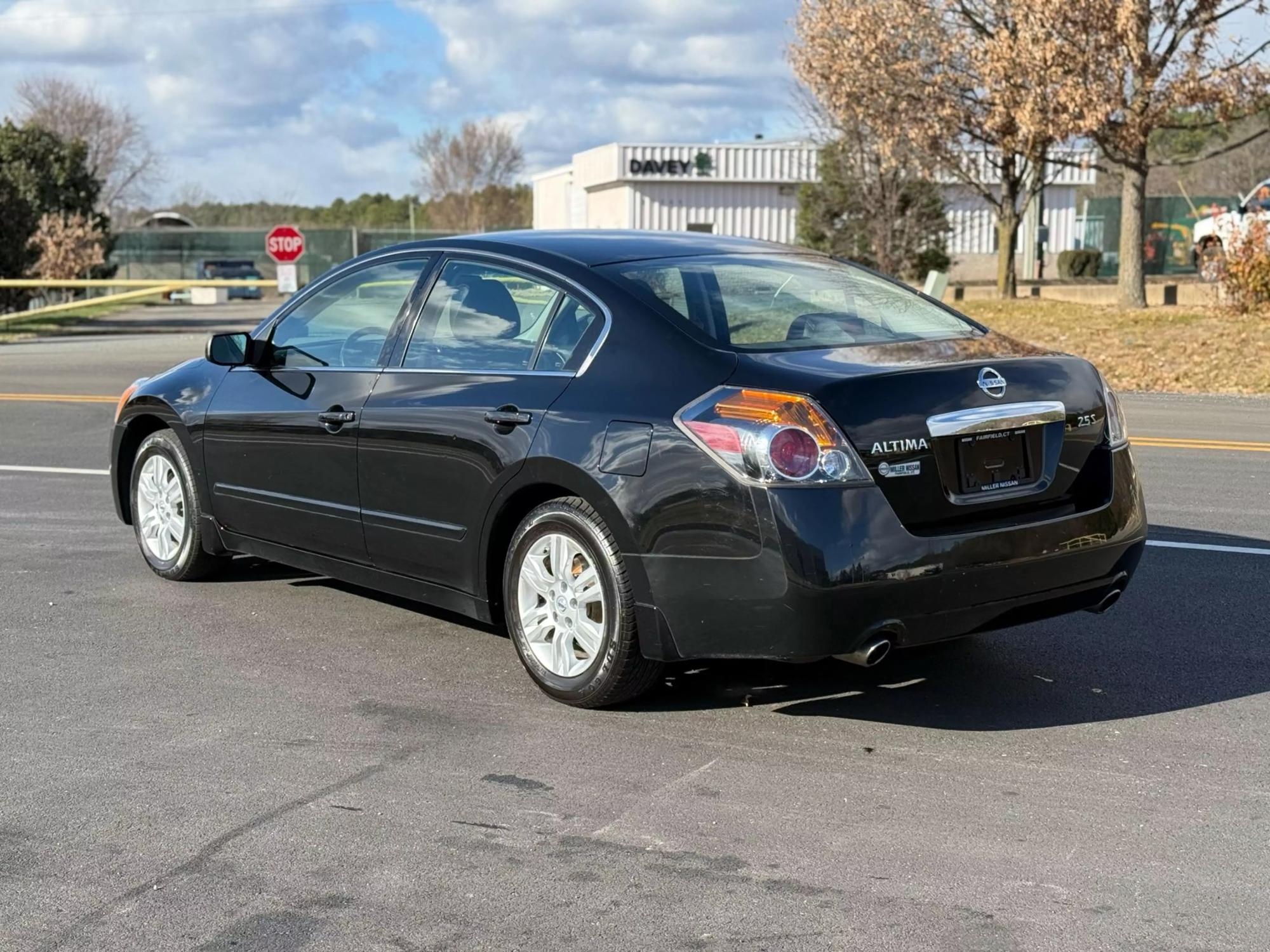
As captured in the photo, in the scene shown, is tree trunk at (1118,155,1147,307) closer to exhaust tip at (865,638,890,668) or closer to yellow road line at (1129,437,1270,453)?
yellow road line at (1129,437,1270,453)

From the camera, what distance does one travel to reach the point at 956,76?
23.6 m

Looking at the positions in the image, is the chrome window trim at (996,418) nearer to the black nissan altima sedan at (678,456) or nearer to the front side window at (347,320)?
the black nissan altima sedan at (678,456)

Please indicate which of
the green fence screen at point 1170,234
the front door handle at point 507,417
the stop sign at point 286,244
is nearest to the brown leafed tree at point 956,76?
the stop sign at point 286,244

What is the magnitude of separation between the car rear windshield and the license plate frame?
0.60m

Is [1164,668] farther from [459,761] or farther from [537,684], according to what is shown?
[459,761]

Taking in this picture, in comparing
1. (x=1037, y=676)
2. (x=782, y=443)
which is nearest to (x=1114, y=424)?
(x=1037, y=676)

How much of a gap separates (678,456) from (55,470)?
24.5 feet

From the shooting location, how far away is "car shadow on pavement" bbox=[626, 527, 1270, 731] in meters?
5.14

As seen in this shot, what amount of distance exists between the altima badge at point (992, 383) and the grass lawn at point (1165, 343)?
11.0 meters

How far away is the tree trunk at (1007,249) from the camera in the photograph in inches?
1156

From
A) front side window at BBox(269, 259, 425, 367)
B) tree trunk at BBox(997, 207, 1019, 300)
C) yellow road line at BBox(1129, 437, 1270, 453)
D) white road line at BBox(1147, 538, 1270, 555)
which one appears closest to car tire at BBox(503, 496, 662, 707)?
front side window at BBox(269, 259, 425, 367)

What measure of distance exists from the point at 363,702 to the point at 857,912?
2.29 m

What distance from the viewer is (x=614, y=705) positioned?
5137 millimetres

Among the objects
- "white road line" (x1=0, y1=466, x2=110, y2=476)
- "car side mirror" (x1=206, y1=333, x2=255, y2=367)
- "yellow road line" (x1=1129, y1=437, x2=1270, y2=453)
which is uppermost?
"car side mirror" (x1=206, y1=333, x2=255, y2=367)
